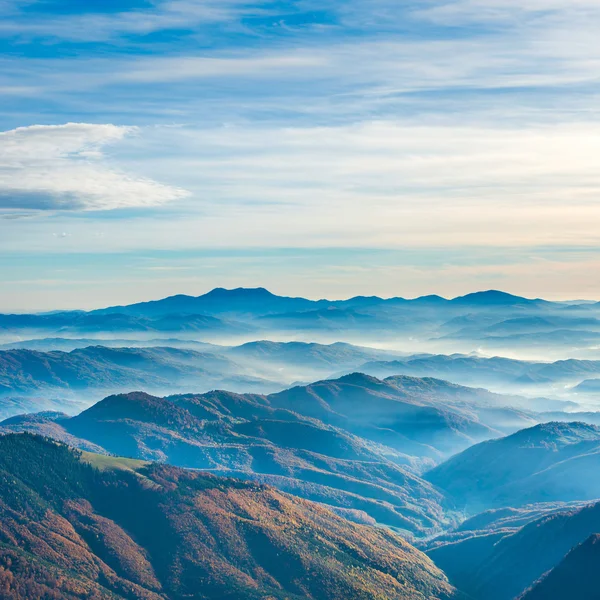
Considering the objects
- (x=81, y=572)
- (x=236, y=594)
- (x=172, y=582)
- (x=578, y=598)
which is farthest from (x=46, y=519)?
(x=578, y=598)

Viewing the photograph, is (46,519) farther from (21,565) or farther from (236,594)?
(236,594)

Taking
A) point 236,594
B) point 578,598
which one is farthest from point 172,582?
point 578,598

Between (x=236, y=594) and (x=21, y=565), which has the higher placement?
(x=21, y=565)

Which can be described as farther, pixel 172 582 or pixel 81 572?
pixel 172 582

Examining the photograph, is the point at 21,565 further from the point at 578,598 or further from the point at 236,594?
the point at 578,598

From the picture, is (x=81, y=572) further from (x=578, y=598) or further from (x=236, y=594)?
(x=578, y=598)

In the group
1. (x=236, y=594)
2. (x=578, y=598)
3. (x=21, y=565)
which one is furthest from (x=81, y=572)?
(x=578, y=598)

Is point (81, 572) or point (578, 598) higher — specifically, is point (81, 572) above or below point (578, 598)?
above
